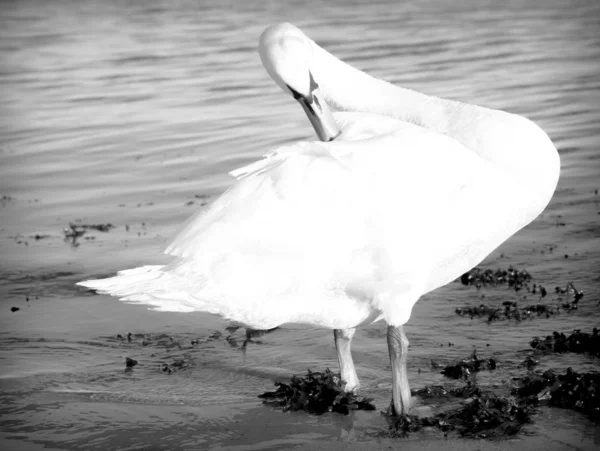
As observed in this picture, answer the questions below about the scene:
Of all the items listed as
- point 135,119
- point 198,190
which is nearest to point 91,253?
point 198,190

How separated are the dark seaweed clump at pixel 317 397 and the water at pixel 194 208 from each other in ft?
0.29

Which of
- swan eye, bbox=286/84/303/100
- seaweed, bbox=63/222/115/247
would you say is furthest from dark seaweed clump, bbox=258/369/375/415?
seaweed, bbox=63/222/115/247

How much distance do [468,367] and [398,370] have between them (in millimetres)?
576

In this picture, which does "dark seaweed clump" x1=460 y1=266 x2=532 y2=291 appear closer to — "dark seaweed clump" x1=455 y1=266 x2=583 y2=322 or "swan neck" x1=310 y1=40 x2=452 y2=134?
"dark seaweed clump" x1=455 y1=266 x2=583 y2=322

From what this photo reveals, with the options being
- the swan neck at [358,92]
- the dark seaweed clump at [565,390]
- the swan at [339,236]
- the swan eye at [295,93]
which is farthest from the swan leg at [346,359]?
the swan neck at [358,92]

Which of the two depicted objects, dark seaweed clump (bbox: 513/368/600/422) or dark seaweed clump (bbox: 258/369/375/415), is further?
dark seaweed clump (bbox: 258/369/375/415)

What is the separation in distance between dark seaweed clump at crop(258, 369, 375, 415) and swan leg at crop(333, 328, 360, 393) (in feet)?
0.51

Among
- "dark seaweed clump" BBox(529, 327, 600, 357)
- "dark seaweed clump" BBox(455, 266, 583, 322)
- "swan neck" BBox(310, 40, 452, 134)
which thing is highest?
"swan neck" BBox(310, 40, 452, 134)

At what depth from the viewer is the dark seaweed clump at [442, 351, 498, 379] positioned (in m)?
6.11

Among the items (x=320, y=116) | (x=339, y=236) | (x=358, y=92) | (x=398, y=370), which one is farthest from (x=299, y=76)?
(x=398, y=370)

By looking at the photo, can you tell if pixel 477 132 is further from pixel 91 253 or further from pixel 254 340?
pixel 91 253

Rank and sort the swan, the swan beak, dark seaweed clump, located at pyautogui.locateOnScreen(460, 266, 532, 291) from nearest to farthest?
1. the swan
2. the swan beak
3. dark seaweed clump, located at pyautogui.locateOnScreen(460, 266, 532, 291)

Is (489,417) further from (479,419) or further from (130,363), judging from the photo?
(130,363)

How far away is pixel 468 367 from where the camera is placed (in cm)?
615
